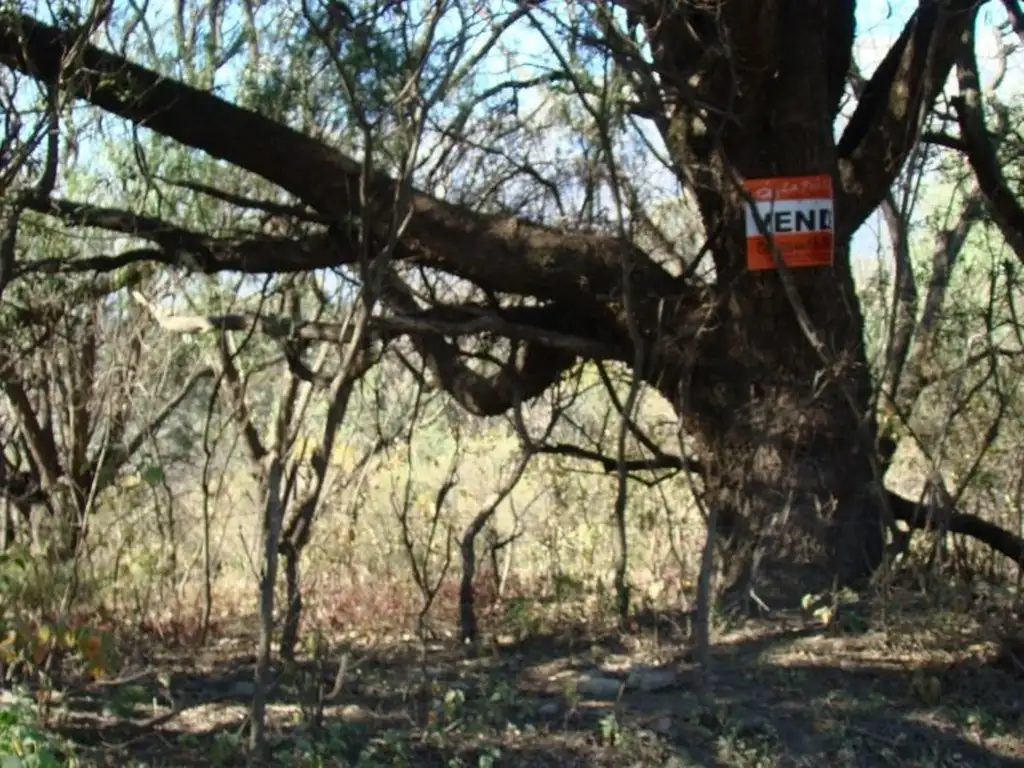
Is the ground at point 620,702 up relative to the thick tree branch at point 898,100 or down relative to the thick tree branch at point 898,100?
down

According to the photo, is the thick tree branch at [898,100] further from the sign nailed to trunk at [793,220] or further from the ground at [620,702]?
the ground at [620,702]

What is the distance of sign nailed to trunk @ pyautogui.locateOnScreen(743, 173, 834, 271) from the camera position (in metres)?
6.84

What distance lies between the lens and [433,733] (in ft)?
18.2

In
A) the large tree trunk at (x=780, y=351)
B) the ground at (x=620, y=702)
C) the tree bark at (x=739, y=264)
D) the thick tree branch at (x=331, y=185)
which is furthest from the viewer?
the large tree trunk at (x=780, y=351)

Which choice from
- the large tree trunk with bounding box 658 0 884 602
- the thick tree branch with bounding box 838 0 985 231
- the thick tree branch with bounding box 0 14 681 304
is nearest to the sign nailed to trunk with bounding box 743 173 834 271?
the large tree trunk with bounding box 658 0 884 602

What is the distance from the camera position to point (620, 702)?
5.84 meters

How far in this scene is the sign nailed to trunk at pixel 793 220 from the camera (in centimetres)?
684

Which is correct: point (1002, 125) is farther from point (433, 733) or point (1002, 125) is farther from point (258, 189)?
point (433, 733)

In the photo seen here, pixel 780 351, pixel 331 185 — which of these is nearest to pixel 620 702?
pixel 780 351

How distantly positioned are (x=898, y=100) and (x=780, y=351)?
57.0 inches

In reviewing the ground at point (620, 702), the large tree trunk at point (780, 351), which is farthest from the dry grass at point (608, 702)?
the large tree trunk at point (780, 351)

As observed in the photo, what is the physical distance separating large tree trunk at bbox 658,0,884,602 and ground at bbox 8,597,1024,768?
1.49ft

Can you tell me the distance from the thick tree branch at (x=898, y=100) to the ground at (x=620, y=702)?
87.2 inches

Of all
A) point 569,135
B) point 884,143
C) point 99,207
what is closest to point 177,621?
point 99,207
